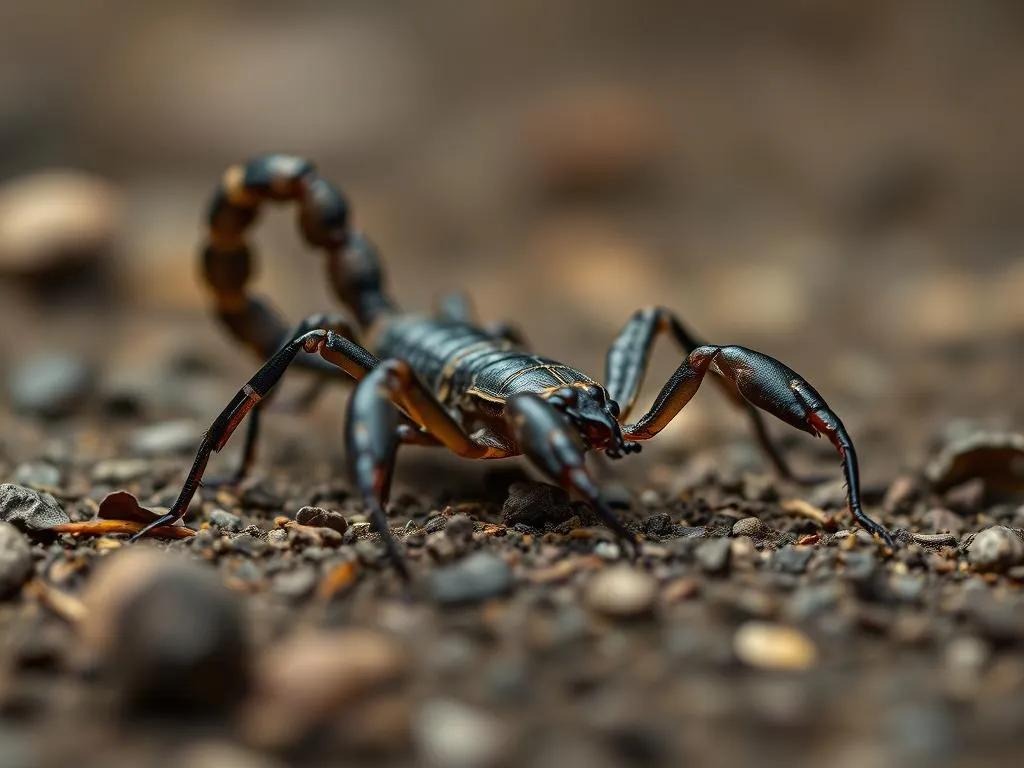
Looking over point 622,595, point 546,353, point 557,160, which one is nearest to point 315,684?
point 622,595

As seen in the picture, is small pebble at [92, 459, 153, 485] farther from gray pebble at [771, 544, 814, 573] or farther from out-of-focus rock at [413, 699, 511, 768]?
gray pebble at [771, 544, 814, 573]

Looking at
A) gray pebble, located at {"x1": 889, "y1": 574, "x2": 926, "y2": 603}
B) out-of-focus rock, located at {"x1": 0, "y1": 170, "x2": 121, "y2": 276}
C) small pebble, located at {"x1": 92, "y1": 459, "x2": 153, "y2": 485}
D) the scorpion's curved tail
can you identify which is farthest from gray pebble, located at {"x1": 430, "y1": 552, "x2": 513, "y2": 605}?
out-of-focus rock, located at {"x1": 0, "y1": 170, "x2": 121, "y2": 276}

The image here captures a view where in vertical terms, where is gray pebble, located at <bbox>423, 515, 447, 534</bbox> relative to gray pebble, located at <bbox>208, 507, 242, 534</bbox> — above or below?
above

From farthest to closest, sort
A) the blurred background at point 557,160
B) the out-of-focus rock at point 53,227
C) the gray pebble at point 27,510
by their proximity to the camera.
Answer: the blurred background at point 557,160 → the out-of-focus rock at point 53,227 → the gray pebble at point 27,510

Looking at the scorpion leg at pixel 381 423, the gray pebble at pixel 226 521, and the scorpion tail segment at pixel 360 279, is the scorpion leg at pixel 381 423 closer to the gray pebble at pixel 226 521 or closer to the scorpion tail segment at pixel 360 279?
the gray pebble at pixel 226 521

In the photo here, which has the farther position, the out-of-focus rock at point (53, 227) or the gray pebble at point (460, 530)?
the out-of-focus rock at point (53, 227)

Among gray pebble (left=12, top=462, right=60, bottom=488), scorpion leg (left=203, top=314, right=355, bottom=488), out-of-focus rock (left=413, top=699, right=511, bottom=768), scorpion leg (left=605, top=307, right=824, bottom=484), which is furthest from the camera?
scorpion leg (left=605, top=307, right=824, bottom=484)

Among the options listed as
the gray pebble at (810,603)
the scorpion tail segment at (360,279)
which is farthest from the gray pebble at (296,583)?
the scorpion tail segment at (360,279)

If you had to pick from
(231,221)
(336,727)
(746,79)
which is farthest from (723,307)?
(336,727)
